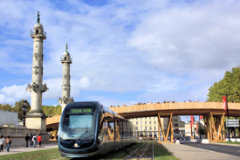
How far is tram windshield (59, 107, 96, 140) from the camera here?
1503 centimetres

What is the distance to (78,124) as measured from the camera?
15.4 metres

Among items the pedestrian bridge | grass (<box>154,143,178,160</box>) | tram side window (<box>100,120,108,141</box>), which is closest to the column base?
the pedestrian bridge

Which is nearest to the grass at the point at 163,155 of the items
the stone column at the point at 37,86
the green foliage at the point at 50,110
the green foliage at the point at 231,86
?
the stone column at the point at 37,86

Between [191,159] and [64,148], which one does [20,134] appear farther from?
[191,159]

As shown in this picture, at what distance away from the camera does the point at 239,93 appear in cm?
6144

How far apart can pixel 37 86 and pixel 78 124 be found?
31728mm

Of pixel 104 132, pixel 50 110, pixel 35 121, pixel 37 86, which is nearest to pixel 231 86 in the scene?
pixel 37 86

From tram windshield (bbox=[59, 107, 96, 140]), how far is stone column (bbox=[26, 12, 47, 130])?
97.1 feet

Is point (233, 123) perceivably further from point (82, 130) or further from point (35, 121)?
point (82, 130)

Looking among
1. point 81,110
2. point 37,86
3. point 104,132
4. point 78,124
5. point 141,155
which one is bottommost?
point 141,155

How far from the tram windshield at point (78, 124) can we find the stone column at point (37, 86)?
29605 millimetres

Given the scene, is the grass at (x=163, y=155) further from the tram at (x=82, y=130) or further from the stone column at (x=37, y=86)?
the stone column at (x=37, y=86)

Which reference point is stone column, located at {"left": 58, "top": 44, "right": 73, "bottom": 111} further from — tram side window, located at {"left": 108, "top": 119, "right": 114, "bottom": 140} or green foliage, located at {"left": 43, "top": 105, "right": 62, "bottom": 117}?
tram side window, located at {"left": 108, "top": 119, "right": 114, "bottom": 140}

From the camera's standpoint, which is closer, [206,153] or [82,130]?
[82,130]
